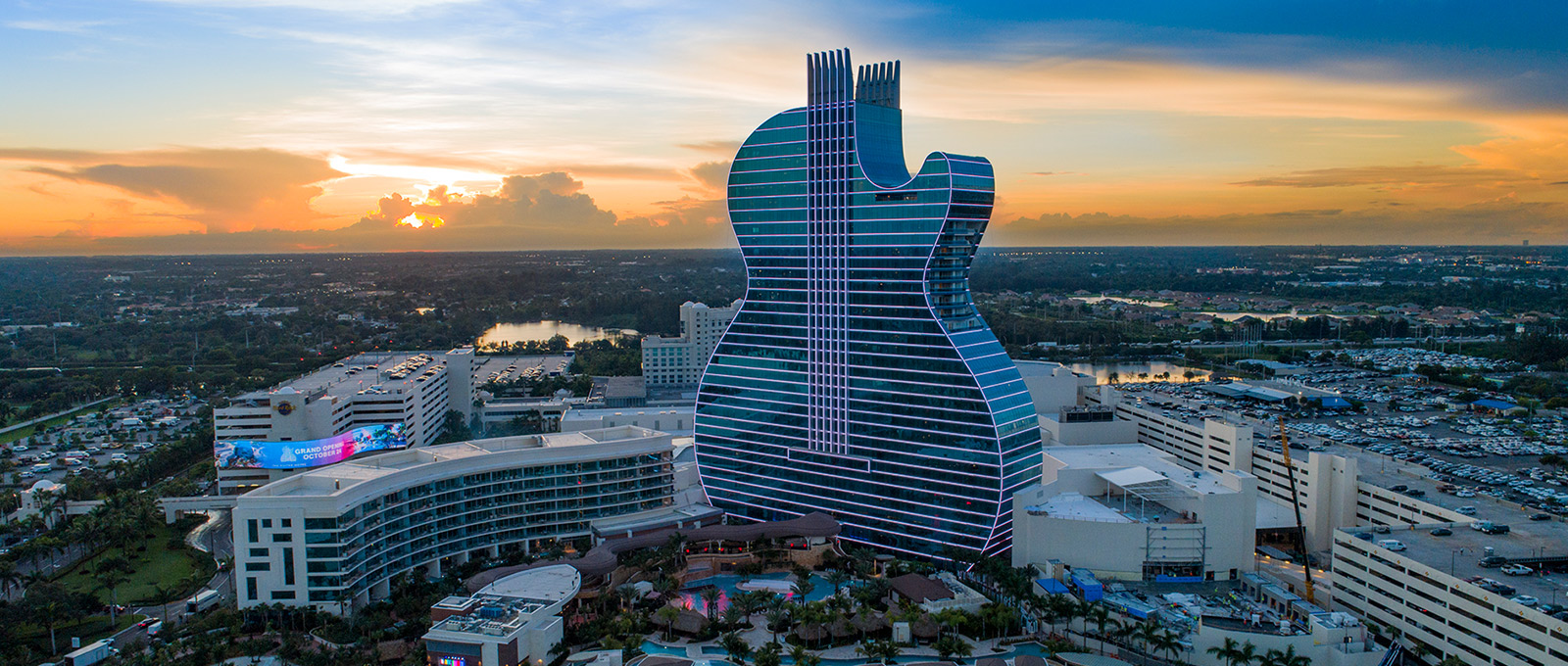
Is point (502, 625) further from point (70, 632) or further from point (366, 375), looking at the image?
point (366, 375)

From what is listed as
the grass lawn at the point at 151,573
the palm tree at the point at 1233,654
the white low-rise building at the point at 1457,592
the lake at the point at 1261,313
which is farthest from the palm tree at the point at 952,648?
the lake at the point at 1261,313

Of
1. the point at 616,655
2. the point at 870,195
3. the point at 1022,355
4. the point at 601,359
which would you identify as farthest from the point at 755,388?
the point at 1022,355

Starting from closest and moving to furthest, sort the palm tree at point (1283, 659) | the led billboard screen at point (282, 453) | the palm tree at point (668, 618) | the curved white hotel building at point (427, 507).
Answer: the palm tree at point (1283, 659)
the palm tree at point (668, 618)
the curved white hotel building at point (427, 507)
the led billboard screen at point (282, 453)

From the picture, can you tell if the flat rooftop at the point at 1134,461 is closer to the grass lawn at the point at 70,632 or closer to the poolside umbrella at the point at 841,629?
the poolside umbrella at the point at 841,629

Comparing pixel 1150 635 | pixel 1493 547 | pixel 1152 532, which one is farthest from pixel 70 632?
pixel 1493 547

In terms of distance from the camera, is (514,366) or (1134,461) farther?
(514,366)

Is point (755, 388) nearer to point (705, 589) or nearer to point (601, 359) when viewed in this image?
point (705, 589)

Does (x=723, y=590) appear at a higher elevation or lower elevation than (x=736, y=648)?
lower
